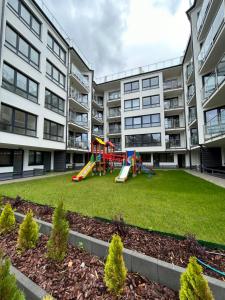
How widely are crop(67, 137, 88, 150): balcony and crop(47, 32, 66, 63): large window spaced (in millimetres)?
10864

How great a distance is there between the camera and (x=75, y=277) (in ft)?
8.87

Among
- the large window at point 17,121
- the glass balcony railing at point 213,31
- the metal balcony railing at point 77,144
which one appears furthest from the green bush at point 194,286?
the metal balcony railing at point 77,144

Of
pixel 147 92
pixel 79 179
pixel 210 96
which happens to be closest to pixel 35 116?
pixel 79 179

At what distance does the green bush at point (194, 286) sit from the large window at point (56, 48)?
23.6 metres

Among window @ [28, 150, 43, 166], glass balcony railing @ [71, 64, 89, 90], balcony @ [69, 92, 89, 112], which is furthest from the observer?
glass balcony railing @ [71, 64, 89, 90]

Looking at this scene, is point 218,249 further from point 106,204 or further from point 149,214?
point 106,204

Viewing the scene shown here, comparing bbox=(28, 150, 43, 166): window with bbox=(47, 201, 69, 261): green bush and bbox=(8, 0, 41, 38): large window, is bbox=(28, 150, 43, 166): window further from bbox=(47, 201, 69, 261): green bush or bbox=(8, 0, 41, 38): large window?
bbox=(47, 201, 69, 261): green bush

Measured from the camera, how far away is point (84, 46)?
25672mm

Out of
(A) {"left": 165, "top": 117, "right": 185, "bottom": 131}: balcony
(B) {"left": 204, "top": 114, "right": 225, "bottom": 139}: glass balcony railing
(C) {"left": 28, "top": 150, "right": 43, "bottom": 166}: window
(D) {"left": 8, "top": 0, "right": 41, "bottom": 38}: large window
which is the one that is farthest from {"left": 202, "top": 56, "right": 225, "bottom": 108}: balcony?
(C) {"left": 28, "top": 150, "right": 43, "bottom": 166}: window

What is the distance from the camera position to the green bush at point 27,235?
135 inches

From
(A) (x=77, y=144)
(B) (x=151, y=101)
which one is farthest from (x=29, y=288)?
(B) (x=151, y=101)

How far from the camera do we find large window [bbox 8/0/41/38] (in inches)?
567

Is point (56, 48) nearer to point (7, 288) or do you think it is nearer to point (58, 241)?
point (58, 241)

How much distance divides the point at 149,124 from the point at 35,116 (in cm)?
1867
